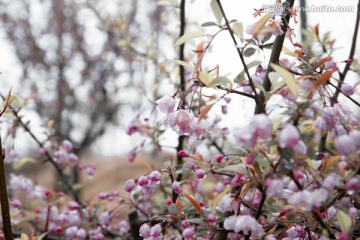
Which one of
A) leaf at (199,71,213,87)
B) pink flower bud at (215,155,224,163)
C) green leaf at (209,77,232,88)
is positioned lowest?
pink flower bud at (215,155,224,163)

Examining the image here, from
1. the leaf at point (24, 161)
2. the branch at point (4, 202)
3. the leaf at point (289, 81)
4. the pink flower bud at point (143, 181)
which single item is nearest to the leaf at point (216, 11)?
the leaf at point (289, 81)

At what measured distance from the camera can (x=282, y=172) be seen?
734mm

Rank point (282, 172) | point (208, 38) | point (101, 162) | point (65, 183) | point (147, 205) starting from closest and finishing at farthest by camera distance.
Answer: point (282, 172) < point (208, 38) < point (147, 205) < point (65, 183) < point (101, 162)

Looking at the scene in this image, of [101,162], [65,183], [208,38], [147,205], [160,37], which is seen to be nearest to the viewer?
[208,38]

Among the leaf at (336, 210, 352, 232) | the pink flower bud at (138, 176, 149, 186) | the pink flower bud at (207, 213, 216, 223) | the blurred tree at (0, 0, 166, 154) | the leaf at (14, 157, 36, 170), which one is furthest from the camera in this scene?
the blurred tree at (0, 0, 166, 154)

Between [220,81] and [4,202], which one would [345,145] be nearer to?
[220,81]

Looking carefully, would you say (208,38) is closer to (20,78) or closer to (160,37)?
(160,37)

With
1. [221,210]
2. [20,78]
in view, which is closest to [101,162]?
[20,78]

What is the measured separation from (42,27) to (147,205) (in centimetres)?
554

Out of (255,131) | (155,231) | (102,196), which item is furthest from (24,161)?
(255,131)

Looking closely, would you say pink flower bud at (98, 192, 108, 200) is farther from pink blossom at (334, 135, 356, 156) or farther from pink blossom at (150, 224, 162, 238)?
pink blossom at (334, 135, 356, 156)

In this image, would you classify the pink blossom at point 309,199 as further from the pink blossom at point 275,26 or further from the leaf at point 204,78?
the pink blossom at point 275,26

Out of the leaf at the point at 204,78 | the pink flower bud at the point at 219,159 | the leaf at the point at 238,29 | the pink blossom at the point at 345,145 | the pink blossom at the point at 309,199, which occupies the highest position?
the leaf at the point at 238,29

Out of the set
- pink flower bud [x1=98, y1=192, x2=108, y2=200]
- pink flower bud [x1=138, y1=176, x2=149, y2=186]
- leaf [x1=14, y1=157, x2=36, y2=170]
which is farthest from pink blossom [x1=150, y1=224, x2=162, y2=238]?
leaf [x1=14, y1=157, x2=36, y2=170]
